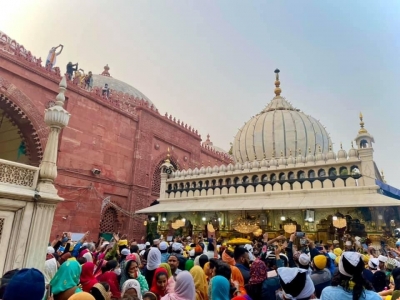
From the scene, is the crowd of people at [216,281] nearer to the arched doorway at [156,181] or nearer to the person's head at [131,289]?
the person's head at [131,289]

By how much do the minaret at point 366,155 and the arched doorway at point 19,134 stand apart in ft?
42.5

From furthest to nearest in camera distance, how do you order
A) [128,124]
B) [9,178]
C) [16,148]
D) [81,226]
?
[128,124] < [16,148] < [81,226] < [9,178]

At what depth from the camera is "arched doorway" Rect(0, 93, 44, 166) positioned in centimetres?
1159

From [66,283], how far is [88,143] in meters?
11.6

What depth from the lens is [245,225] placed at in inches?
428

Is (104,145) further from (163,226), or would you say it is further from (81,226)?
(163,226)

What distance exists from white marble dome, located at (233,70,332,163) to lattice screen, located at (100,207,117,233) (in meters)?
7.49

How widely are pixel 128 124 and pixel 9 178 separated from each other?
1146 centimetres

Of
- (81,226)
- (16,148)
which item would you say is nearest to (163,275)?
(81,226)

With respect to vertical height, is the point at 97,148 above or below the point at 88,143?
below

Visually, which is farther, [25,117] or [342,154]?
[25,117]

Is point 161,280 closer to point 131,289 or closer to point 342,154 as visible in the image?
point 131,289

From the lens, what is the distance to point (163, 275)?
3439mm

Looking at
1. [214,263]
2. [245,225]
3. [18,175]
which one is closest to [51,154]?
[18,175]
